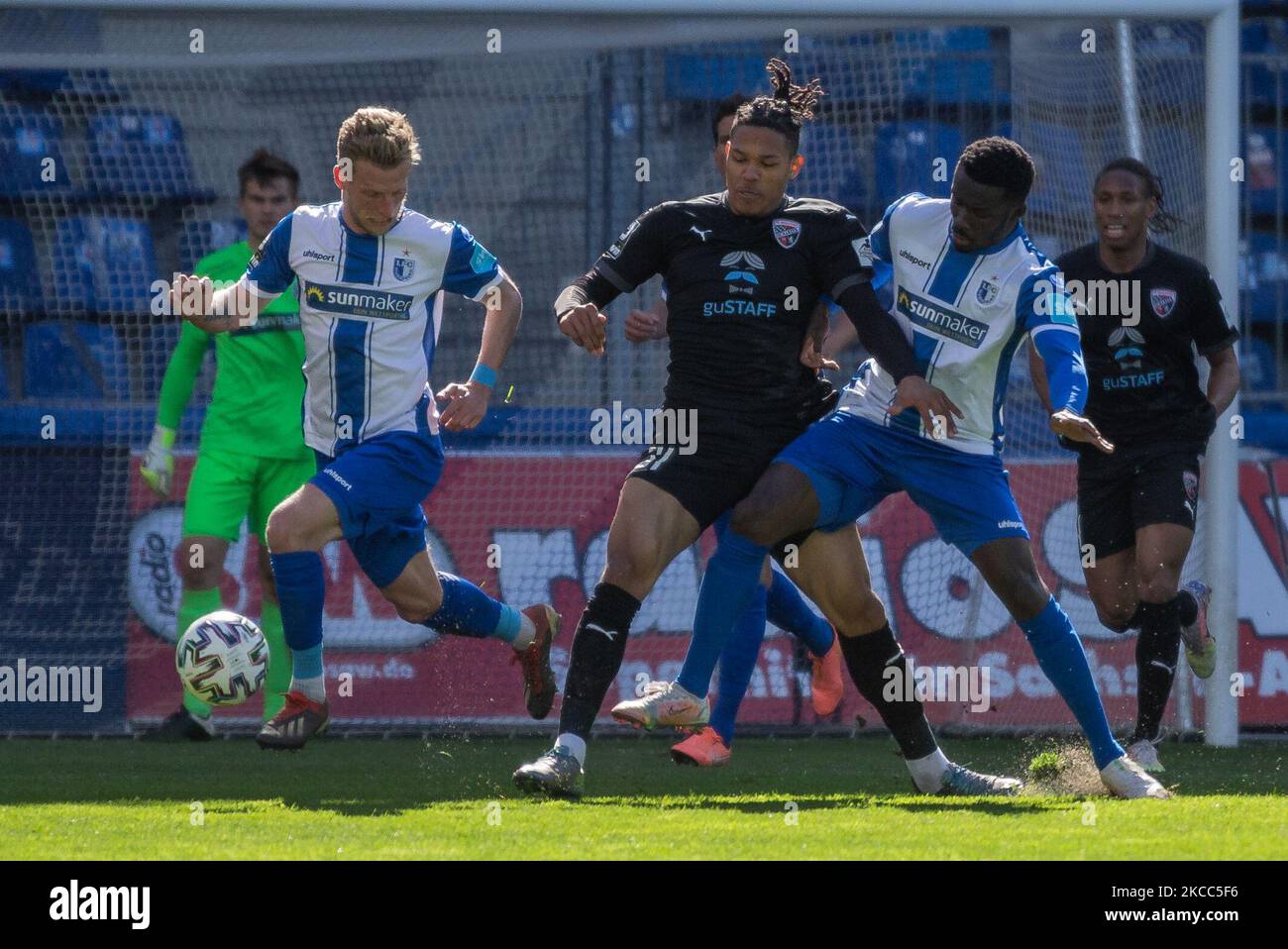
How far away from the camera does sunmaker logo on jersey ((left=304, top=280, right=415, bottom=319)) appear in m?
6.20

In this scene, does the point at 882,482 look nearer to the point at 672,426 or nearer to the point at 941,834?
the point at 672,426

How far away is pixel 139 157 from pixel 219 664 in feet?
11.7

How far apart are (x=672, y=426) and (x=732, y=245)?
1.97 feet

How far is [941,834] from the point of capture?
4.61 meters

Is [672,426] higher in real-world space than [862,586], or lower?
higher

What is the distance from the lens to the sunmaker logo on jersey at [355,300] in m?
6.20

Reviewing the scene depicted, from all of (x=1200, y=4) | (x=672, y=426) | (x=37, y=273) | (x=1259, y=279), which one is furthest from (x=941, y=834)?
(x=1259, y=279)

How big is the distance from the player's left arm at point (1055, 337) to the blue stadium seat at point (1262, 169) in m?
7.73

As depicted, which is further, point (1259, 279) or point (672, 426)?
point (1259, 279)

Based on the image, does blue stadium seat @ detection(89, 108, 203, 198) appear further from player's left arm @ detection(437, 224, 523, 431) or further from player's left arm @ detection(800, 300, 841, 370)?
player's left arm @ detection(800, 300, 841, 370)

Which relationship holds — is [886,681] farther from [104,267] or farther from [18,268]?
[18,268]

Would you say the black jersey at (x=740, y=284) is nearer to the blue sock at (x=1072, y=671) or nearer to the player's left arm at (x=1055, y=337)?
the player's left arm at (x=1055, y=337)

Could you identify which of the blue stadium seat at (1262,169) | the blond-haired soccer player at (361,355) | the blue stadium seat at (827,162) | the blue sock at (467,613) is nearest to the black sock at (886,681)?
the blond-haired soccer player at (361,355)

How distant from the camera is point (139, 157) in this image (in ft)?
29.2
